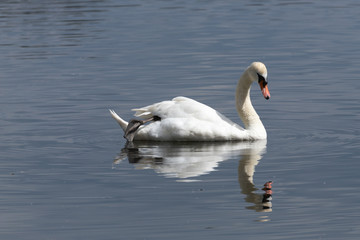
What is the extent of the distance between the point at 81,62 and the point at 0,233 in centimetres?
1457

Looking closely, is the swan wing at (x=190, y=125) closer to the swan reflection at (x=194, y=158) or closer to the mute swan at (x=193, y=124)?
the mute swan at (x=193, y=124)

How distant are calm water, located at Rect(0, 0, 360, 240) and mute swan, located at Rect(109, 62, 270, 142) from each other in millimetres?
183

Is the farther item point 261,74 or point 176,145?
point 261,74

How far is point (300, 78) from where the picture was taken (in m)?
19.6

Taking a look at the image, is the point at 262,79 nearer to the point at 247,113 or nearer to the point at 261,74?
the point at 261,74

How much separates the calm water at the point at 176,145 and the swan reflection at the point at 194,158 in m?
0.03

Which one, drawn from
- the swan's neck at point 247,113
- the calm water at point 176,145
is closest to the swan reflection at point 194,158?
the calm water at point 176,145

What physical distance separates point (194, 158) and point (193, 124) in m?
1.26

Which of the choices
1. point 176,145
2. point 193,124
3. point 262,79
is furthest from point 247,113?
point 176,145

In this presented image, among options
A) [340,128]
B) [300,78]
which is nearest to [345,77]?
[300,78]

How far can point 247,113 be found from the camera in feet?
48.0

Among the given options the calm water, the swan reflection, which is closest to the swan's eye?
the calm water

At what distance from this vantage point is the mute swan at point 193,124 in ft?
46.2

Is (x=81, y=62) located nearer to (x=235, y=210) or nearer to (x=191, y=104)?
(x=191, y=104)
